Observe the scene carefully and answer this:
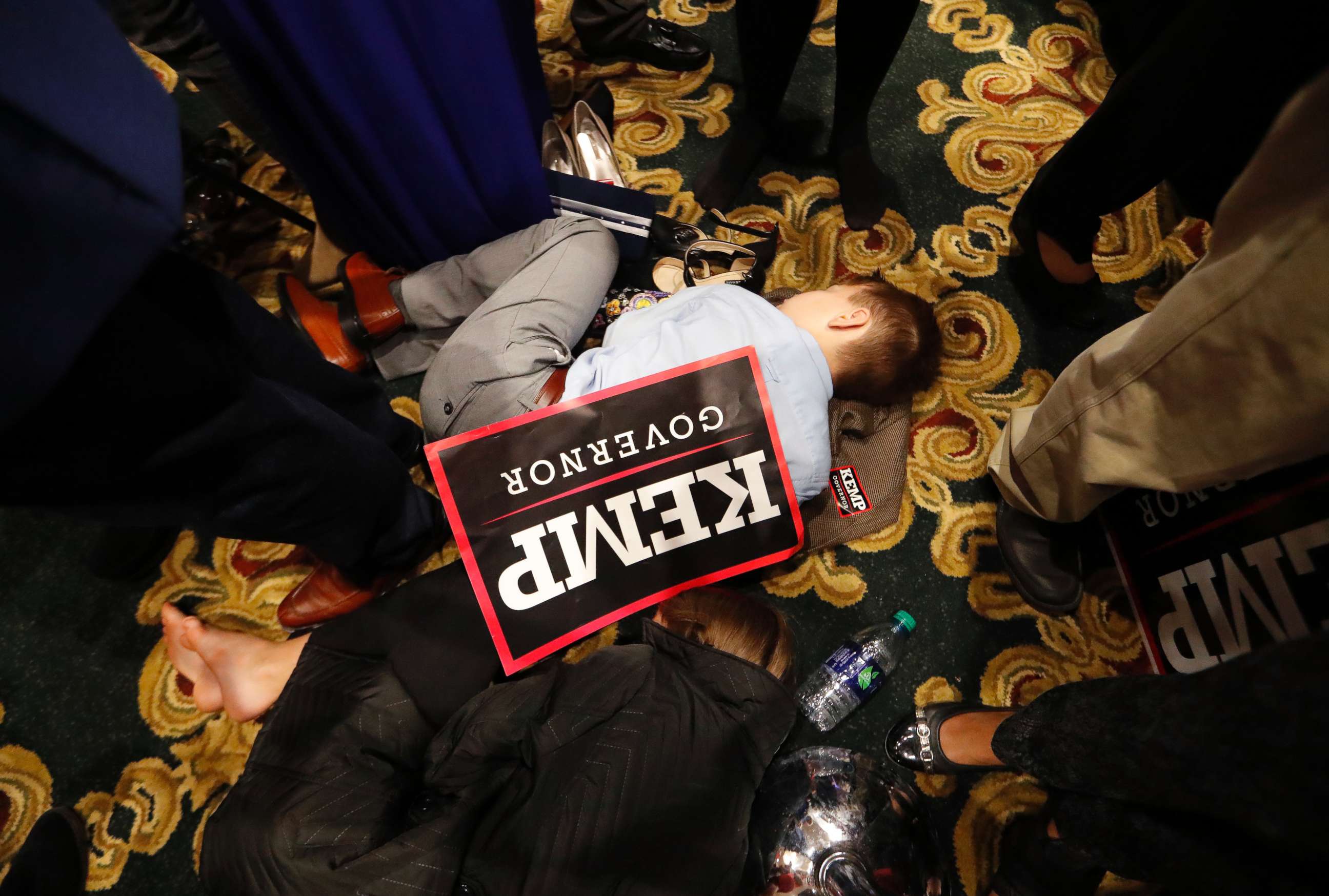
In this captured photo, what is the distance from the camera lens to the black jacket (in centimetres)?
64

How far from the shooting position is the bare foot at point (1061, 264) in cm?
103

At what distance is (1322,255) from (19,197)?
0.82m

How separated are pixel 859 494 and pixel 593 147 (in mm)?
773

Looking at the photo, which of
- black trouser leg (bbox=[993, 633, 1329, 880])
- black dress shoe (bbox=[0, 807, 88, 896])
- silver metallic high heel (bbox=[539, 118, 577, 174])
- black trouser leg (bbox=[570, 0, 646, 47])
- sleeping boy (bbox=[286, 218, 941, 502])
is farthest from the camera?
black trouser leg (bbox=[570, 0, 646, 47])

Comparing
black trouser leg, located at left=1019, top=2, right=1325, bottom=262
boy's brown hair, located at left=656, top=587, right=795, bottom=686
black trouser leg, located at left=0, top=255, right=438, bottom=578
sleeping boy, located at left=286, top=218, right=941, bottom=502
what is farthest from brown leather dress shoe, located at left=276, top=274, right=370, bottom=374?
black trouser leg, located at left=1019, top=2, right=1325, bottom=262

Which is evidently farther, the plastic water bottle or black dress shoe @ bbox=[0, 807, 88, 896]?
the plastic water bottle

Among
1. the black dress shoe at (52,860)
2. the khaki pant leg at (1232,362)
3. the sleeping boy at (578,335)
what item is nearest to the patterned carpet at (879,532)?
the black dress shoe at (52,860)

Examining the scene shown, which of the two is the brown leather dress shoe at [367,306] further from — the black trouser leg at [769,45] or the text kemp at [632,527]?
the black trouser leg at [769,45]

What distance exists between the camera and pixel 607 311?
1044 mm

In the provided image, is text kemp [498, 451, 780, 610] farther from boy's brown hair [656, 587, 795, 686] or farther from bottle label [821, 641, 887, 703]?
bottle label [821, 641, 887, 703]

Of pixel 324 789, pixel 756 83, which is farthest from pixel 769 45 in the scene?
pixel 324 789

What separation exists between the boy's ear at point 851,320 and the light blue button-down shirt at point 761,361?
68 mm

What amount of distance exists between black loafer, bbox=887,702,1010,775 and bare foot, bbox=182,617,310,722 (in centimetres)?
80

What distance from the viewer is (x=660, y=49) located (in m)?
1.30
